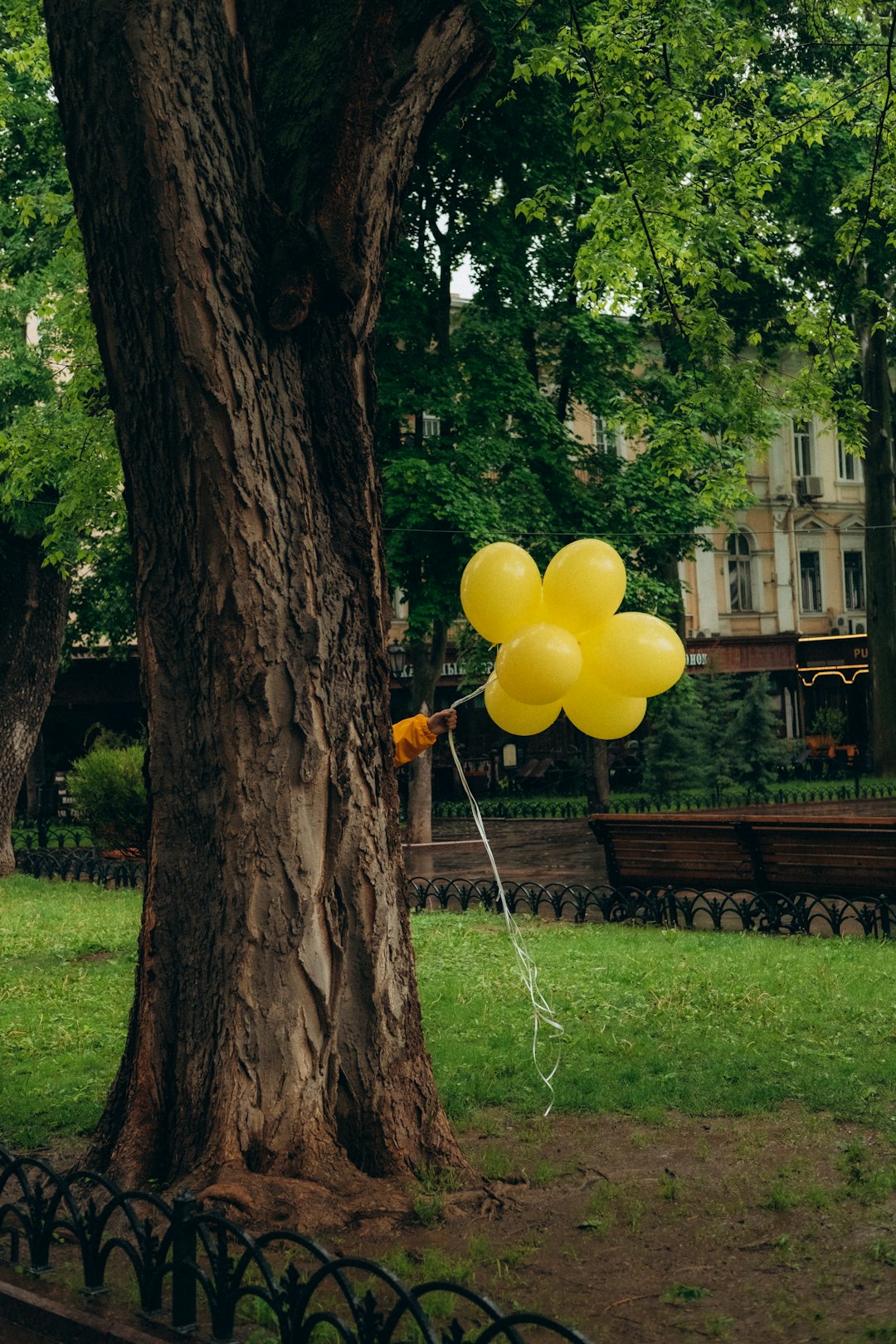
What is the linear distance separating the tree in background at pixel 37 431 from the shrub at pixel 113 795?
82 cm

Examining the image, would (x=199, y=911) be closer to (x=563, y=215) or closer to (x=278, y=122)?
(x=278, y=122)

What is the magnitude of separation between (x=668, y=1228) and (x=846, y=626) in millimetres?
38473

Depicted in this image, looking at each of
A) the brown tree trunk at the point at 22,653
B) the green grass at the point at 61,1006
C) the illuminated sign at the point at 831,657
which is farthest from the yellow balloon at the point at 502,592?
the illuminated sign at the point at 831,657

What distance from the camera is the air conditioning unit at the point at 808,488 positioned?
40.9m

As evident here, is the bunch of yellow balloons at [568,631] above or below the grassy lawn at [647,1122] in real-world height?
above

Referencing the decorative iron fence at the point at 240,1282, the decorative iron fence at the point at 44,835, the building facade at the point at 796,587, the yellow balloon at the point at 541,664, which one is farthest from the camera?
the building facade at the point at 796,587

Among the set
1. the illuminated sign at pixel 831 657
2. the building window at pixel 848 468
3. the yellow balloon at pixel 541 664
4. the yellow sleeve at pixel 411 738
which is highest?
the building window at pixel 848 468

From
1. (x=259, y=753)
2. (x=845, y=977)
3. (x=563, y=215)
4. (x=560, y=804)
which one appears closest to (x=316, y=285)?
(x=259, y=753)

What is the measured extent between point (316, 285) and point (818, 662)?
117ft

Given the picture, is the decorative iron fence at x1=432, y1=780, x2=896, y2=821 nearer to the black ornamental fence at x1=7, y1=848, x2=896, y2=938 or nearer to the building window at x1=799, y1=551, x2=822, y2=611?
the black ornamental fence at x1=7, y1=848, x2=896, y2=938

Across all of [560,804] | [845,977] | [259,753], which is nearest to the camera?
[259,753]

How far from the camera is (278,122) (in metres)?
5.11

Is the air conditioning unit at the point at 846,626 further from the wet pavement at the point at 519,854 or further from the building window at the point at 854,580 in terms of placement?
the wet pavement at the point at 519,854

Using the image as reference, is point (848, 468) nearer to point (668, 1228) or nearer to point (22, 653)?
point (22, 653)
